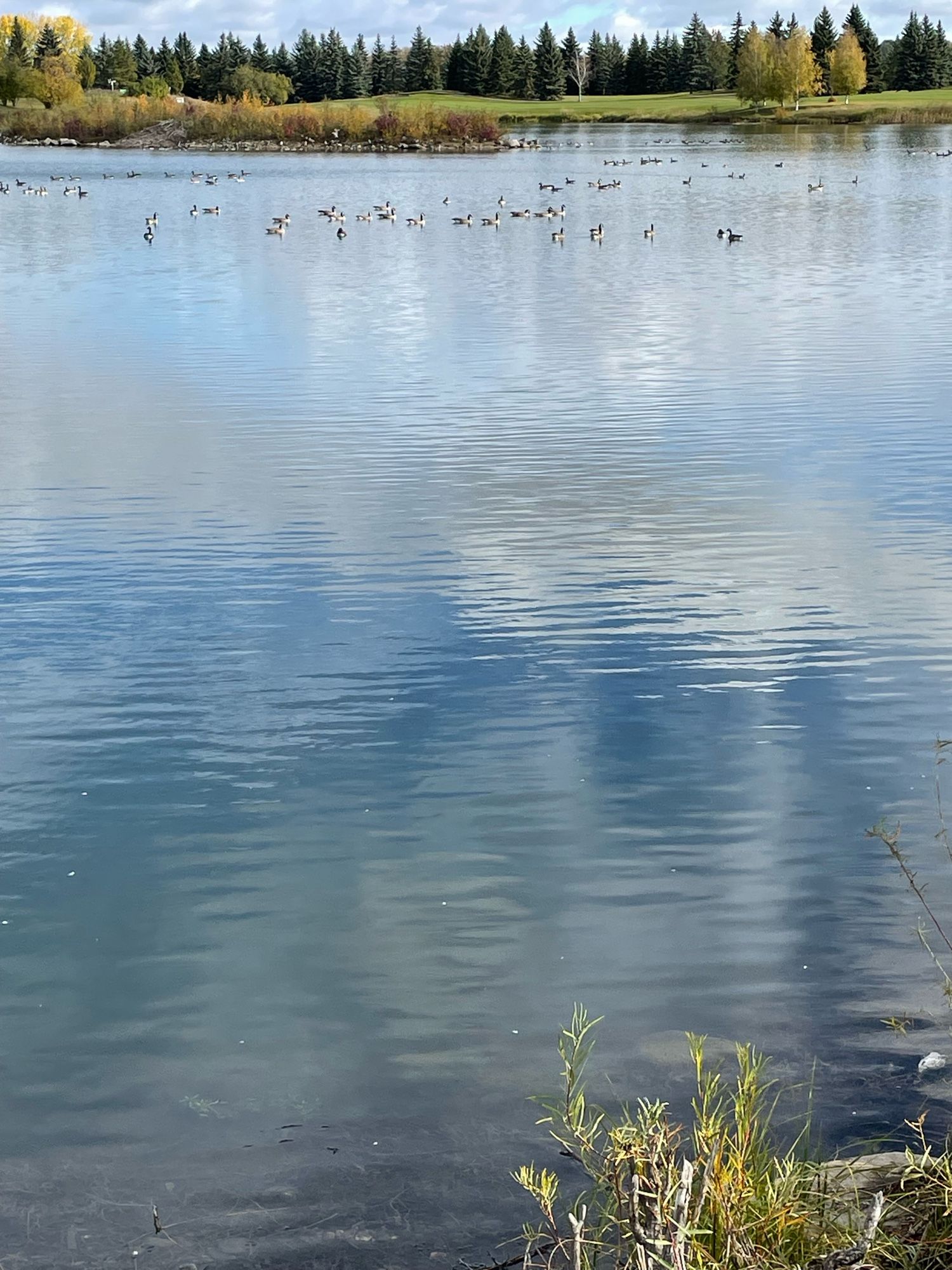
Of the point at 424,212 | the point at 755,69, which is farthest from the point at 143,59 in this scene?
the point at 424,212

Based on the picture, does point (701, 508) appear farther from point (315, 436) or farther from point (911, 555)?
point (315, 436)

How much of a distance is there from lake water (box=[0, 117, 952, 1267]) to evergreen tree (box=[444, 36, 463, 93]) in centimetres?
13472

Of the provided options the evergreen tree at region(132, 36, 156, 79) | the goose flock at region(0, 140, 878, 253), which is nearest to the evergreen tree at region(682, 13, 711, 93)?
the evergreen tree at region(132, 36, 156, 79)

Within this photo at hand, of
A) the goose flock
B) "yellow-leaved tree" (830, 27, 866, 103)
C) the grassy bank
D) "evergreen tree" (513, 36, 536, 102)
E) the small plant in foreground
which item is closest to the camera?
the small plant in foreground

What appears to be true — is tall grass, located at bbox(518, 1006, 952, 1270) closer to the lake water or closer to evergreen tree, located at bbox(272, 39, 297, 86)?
the lake water

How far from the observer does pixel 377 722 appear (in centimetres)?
855

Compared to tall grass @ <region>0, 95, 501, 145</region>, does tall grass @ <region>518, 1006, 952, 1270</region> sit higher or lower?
lower

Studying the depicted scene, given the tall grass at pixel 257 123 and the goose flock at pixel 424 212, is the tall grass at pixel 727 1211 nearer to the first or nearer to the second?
the goose flock at pixel 424 212

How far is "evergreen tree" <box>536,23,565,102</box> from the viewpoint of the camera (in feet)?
462

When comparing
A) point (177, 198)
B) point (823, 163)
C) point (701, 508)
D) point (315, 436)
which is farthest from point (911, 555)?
point (823, 163)

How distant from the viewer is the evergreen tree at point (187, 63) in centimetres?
14862

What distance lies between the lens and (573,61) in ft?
480

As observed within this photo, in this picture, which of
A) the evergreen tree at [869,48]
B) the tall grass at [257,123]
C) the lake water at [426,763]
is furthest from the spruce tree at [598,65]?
the lake water at [426,763]

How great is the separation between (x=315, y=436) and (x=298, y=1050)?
10.9 metres
